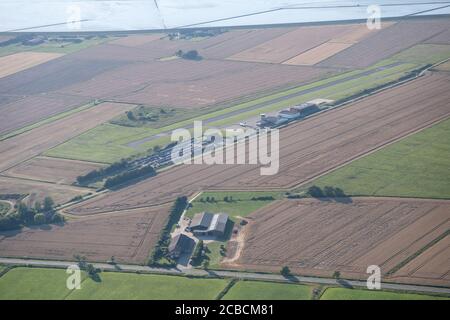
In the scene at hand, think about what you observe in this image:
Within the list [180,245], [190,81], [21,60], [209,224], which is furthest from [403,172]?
[21,60]

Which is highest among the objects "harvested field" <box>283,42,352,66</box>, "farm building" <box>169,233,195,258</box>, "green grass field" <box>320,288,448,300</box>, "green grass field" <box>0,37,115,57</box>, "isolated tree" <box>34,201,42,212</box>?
"green grass field" <box>0,37,115,57</box>

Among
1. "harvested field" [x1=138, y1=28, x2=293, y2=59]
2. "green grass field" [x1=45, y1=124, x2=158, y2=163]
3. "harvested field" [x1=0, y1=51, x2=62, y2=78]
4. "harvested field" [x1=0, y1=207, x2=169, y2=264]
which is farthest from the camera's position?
"harvested field" [x1=138, y1=28, x2=293, y2=59]

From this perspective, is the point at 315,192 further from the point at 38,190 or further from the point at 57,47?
the point at 57,47

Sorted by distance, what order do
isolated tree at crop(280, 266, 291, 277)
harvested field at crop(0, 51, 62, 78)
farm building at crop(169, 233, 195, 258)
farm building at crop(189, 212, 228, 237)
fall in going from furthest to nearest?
1. harvested field at crop(0, 51, 62, 78)
2. farm building at crop(189, 212, 228, 237)
3. farm building at crop(169, 233, 195, 258)
4. isolated tree at crop(280, 266, 291, 277)

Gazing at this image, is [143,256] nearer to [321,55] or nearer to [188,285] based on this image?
[188,285]

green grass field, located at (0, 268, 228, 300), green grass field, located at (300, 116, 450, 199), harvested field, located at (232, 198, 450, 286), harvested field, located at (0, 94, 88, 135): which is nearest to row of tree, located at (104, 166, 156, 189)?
harvested field, located at (232, 198, 450, 286)

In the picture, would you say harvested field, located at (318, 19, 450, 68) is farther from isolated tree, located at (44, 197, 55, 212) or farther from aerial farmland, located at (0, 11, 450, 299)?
isolated tree, located at (44, 197, 55, 212)

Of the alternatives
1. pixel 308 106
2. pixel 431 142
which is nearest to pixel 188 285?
pixel 431 142

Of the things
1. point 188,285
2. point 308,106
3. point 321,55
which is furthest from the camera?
point 321,55
